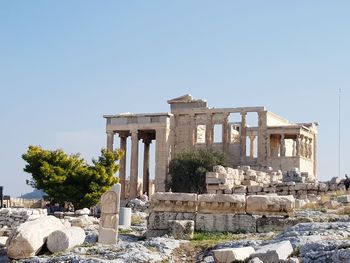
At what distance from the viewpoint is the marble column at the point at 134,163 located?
50.7 m

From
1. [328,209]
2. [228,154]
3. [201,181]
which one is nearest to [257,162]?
[228,154]

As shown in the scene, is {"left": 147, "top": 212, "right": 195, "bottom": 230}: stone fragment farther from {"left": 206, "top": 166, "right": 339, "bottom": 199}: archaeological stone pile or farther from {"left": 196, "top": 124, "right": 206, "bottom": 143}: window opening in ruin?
{"left": 196, "top": 124, "right": 206, "bottom": 143}: window opening in ruin

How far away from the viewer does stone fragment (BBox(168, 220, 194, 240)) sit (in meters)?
15.6

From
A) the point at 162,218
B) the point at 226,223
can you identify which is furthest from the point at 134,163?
the point at 226,223

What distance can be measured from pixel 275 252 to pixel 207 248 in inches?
109

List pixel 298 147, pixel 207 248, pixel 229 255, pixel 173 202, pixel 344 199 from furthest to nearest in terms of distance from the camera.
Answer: pixel 298 147, pixel 344 199, pixel 173 202, pixel 207 248, pixel 229 255

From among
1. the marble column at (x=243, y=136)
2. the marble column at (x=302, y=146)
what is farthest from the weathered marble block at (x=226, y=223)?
the marble column at (x=302, y=146)

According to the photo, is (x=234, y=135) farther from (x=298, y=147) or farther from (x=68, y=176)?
(x=68, y=176)

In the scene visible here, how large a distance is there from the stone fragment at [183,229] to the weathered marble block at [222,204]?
59.3 inches

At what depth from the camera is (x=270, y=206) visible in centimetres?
1675

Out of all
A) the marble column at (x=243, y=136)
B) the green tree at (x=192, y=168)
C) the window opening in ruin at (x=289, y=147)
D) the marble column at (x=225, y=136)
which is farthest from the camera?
the window opening in ruin at (x=289, y=147)

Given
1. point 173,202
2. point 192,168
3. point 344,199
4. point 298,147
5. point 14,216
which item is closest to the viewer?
point 173,202

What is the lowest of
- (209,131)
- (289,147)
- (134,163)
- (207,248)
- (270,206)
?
(207,248)

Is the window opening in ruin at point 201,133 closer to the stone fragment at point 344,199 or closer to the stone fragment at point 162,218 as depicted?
the stone fragment at point 344,199
